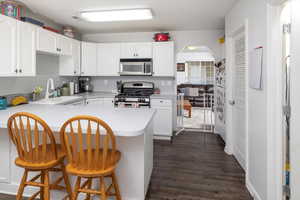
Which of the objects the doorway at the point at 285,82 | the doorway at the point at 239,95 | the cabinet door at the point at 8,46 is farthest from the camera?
the doorway at the point at 239,95

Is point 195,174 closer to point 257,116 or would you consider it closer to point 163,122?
point 257,116

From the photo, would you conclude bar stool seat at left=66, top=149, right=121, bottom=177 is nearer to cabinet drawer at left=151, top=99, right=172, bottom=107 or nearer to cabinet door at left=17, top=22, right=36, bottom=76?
cabinet door at left=17, top=22, right=36, bottom=76

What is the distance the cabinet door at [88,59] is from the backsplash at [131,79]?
50 cm

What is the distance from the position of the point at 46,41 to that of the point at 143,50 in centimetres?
202

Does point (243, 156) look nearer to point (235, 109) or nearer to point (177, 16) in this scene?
point (235, 109)

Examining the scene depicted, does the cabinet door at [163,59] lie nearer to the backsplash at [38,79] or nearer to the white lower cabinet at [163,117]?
the white lower cabinet at [163,117]

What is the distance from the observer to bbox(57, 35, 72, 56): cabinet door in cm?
373

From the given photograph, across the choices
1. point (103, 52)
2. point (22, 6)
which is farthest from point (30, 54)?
point (103, 52)

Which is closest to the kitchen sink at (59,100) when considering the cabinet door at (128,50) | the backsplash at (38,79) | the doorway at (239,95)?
the backsplash at (38,79)

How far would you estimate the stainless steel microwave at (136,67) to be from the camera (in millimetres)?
4480

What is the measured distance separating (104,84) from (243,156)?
370cm

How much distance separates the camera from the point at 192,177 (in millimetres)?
2660

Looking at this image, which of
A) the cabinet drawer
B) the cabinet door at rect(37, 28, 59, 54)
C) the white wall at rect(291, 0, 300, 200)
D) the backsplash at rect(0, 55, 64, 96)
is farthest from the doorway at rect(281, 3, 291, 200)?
the backsplash at rect(0, 55, 64, 96)

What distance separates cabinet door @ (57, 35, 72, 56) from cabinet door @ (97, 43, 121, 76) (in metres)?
0.78
